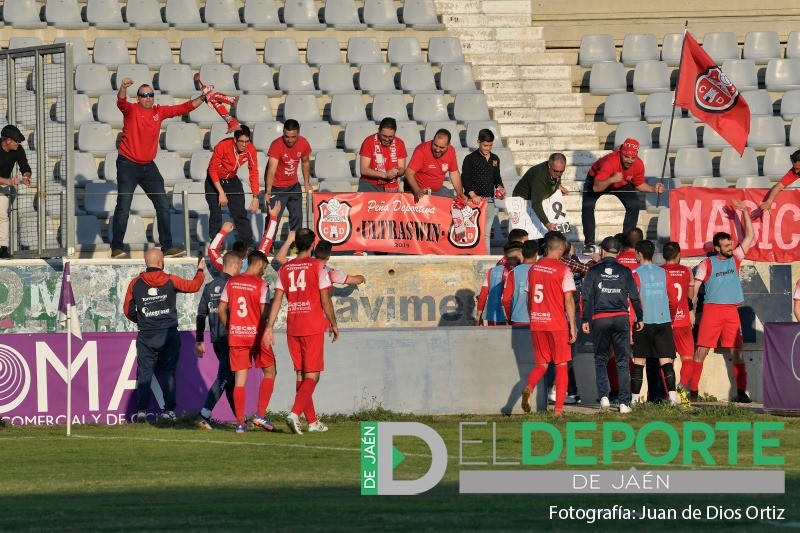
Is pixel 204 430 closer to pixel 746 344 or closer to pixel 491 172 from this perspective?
pixel 491 172

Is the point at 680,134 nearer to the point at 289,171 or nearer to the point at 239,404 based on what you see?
the point at 289,171

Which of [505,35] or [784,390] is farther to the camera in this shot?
[505,35]

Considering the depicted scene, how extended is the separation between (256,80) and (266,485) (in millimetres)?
13057

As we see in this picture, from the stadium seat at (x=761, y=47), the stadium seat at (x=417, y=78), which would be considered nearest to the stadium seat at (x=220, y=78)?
the stadium seat at (x=417, y=78)

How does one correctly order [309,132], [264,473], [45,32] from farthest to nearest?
[45,32]
[309,132]
[264,473]

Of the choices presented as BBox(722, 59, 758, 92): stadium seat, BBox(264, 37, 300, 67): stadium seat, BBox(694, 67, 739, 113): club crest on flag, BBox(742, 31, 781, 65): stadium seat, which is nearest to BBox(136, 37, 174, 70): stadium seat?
BBox(264, 37, 300, 67): stadium seat

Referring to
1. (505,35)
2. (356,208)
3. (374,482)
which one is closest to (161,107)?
(356,208)

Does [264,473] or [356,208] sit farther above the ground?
[356,208]

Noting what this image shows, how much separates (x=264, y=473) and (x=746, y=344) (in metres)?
9.25

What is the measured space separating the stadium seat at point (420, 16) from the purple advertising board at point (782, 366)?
1023 centimetres

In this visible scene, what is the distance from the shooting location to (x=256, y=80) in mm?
22969

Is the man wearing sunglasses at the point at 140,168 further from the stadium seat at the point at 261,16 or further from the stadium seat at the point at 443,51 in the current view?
the stadium seat at the point at 443,51

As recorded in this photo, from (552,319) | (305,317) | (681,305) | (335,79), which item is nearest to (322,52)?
(335,79)

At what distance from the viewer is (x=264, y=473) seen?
11555mm
